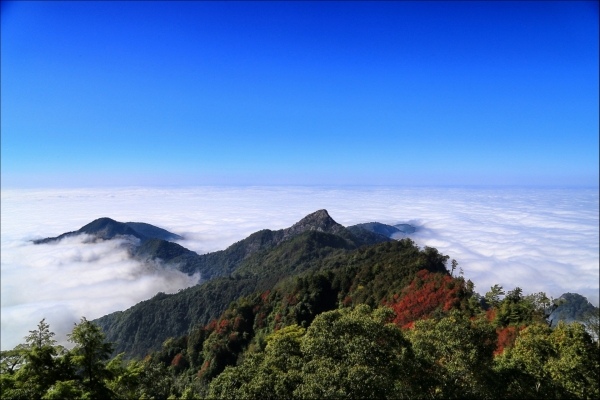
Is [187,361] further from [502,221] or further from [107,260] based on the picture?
[107,260]

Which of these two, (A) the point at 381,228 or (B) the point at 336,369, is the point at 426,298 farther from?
(A) the point at 381,228

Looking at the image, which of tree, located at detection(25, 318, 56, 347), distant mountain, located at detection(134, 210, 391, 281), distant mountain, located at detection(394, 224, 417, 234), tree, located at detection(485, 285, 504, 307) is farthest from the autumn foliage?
distant mountain, located at detection(394, 224, 417, 234)

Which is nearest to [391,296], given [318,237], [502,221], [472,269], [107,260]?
[472,269]

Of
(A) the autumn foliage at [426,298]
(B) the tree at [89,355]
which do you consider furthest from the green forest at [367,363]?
(A) the autumn foliage at [426,298]

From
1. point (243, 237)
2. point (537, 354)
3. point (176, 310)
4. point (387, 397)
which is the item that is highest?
point (387, 397)

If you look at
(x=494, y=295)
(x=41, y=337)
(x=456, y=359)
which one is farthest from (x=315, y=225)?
(x=41, y=337)

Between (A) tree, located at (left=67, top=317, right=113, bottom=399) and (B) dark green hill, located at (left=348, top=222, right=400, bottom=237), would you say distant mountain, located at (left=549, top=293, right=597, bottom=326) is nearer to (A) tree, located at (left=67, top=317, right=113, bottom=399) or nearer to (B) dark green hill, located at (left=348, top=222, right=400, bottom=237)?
(A) tree, located at (left=67, top=317, right=113, bottom=399)
